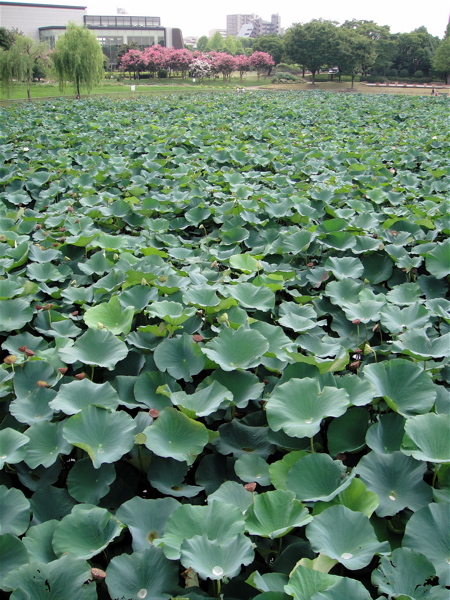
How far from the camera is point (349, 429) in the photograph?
137 centimetres

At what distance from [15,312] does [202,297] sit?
2.65 feet

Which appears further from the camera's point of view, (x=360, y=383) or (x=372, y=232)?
Answer: (x=372, y=232)

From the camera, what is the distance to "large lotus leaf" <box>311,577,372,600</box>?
34.0 inches

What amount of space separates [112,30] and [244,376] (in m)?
81.7

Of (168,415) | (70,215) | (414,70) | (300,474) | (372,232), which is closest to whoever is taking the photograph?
(300,474)

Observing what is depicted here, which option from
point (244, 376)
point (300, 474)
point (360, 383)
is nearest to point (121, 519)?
point (300, 474)

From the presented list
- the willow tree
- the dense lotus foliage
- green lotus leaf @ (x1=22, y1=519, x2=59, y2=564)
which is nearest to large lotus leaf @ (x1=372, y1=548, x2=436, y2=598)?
the dense lotus foliage

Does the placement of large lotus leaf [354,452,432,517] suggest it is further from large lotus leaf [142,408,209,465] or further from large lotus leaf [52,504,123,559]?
large lotus leaf [52,504,123,559]

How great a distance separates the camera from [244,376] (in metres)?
1.57

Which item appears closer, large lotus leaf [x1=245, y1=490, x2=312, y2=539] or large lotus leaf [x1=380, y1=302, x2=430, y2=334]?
large lotus leaf [x1=245, y1=490, x2=312, y2=539]

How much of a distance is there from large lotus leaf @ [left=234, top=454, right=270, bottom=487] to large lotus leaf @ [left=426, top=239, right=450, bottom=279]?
1.60 m

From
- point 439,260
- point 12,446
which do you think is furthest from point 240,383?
point 439,260

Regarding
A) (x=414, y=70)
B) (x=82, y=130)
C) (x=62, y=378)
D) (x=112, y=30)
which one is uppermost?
(x=112, y=30)

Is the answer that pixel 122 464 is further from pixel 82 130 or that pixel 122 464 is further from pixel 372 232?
pixel 82 130
